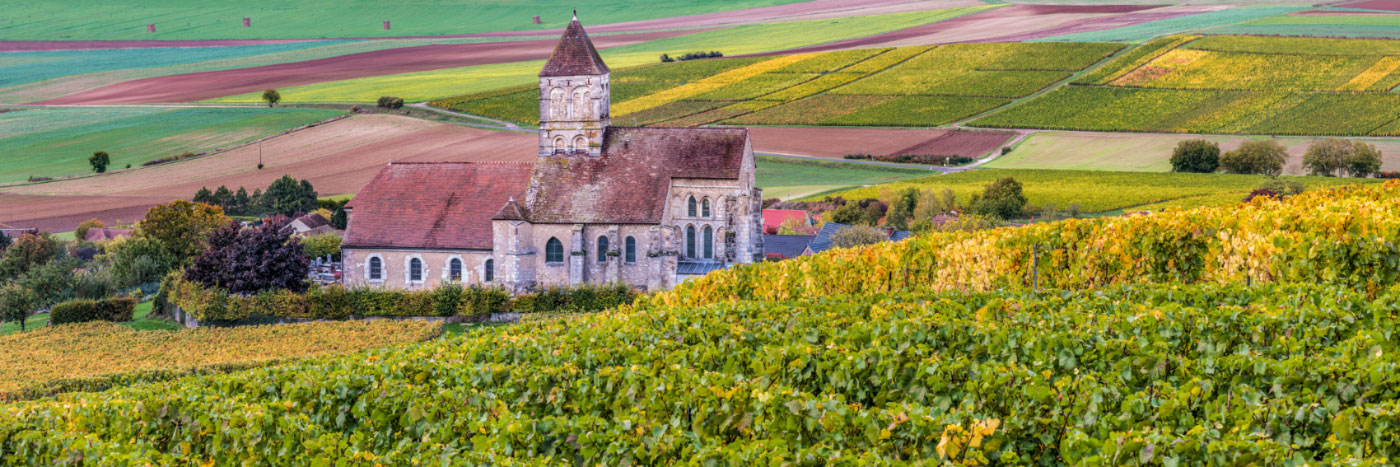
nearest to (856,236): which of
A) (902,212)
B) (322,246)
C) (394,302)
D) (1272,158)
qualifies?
(902,212)

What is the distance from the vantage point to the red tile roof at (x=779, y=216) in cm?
8856

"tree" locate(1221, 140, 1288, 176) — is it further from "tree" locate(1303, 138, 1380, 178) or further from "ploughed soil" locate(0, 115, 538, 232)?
"ploughed soil" locate(0, 115, 538, 232)

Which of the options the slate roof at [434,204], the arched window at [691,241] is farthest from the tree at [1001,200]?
the slate roof at [434,204]

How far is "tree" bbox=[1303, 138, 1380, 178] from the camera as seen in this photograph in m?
93.8

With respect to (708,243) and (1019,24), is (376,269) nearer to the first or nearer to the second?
(708,243)

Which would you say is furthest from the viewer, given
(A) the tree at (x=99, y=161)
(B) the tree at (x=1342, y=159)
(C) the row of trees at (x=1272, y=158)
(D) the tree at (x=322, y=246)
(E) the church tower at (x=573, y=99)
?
(A) the tree at (x=99, y=161)

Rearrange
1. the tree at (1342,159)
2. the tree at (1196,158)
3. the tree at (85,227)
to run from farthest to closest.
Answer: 1. the tree at (1196,158)
2. the tree at (85,227)
3. the tree at (1342,159)

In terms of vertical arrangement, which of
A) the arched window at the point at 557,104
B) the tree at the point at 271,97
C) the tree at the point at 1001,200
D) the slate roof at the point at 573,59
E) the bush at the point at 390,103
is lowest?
the tree at the point at 1001,200

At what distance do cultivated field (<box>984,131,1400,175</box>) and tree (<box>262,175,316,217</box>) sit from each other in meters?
55.8

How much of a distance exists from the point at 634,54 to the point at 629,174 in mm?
80121

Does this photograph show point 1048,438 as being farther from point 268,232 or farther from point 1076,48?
point 1076,48

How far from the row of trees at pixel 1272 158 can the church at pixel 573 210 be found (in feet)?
159

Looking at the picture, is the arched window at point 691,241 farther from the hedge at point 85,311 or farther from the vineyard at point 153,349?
the hedge at point 85,311

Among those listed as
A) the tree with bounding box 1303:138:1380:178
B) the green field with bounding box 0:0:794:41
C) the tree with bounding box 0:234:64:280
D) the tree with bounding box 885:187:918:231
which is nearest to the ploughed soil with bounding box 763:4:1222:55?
the green field with bounding box 0:0:794:41
